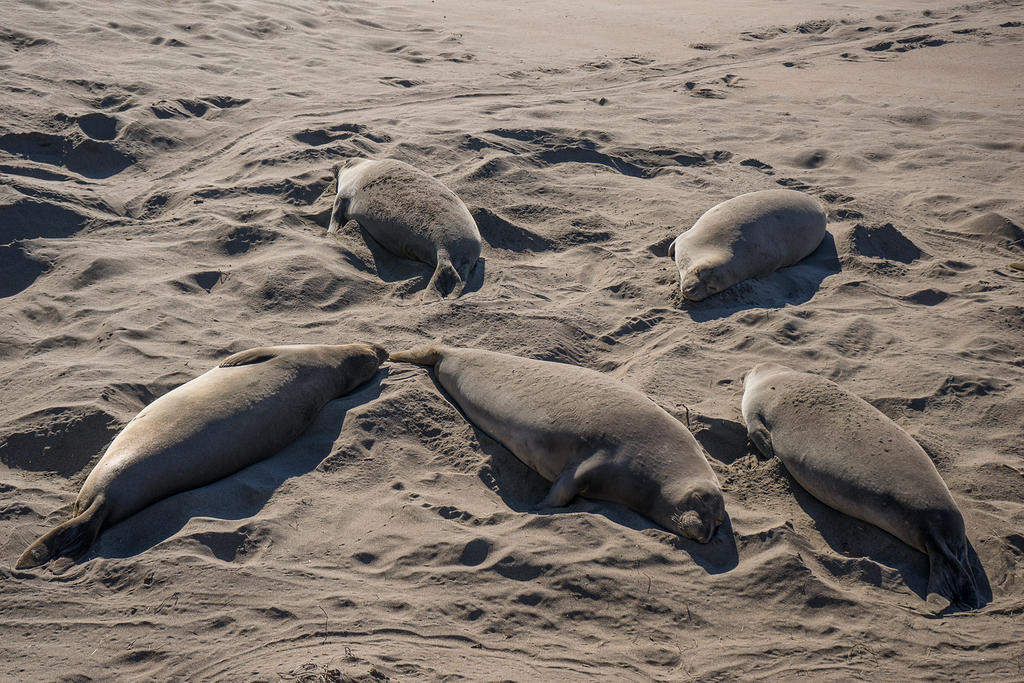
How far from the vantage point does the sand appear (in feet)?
9.01

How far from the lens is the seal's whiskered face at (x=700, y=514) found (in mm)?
3138

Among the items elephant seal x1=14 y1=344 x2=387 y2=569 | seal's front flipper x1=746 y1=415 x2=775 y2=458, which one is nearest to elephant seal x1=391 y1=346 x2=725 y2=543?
seal's front flipper x1=746 y1=415 x2=775 y2=458

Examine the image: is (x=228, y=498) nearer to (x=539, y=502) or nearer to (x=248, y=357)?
(x=248, y=357)

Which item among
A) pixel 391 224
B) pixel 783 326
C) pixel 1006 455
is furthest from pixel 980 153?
pixel 391 224

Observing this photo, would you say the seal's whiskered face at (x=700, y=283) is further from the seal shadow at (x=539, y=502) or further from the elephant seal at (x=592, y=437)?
the seal shadow at (x=539, y=502)

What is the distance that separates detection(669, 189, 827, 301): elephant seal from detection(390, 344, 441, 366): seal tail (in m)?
1.59

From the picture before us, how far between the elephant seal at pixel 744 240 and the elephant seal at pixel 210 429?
2.06 metres

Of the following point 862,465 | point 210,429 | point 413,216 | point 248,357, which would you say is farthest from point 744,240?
point 210,429

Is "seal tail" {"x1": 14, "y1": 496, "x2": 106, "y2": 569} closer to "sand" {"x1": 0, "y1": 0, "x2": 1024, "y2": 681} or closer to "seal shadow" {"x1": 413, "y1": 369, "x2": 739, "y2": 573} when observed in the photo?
"sand" {"x1": 0, "y1": 0, "x2": 1024, "y2": 681}

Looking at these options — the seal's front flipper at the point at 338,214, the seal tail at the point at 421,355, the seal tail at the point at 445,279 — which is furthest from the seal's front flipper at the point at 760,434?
the seal's front flipper at the point at 338,214

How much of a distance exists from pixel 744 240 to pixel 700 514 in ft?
8.53

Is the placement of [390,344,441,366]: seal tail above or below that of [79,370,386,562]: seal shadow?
above

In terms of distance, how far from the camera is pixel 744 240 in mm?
5332

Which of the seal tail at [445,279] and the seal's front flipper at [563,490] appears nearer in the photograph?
the seal's front flipper at [563,490]
